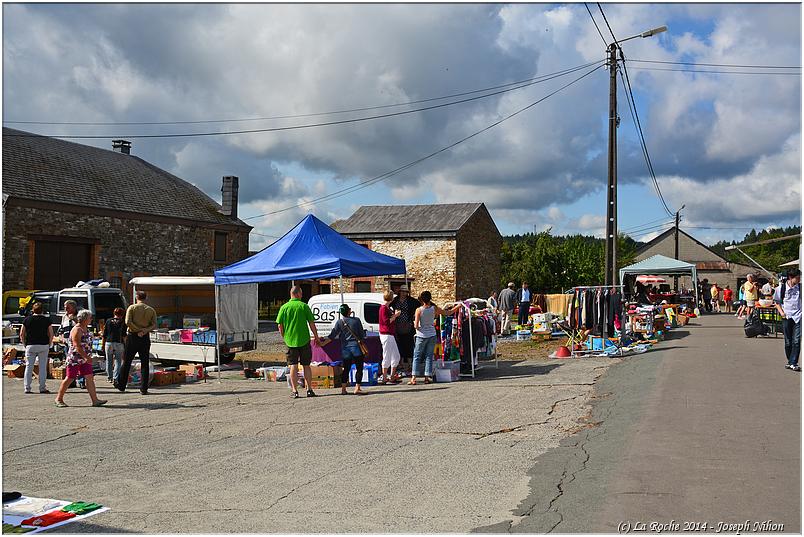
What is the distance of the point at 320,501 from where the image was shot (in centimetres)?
593

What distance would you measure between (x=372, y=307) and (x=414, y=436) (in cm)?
838

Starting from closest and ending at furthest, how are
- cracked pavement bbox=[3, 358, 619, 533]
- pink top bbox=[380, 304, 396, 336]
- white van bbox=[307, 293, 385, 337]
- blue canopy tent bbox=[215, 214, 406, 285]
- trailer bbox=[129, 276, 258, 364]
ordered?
Answer: cracked pavement bbox=[3, 358, 619, 533] → pink top bbox=[380, 304, 396, 336] → blue canopy tent bbox=[215, 214, 406, 285] → white van bbox=[307, 293, 385, 337] → trailer bbox=[129, 276, 258, 364]

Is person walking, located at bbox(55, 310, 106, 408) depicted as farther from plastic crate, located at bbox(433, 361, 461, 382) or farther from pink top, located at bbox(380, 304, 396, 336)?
plastic crate, located at bbox(433, 361, 461, 382)

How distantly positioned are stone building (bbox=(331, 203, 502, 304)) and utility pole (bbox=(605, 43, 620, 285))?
16707 millimetres

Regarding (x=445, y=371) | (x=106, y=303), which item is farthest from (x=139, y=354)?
(x=106, y=303)

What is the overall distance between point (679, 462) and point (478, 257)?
35.7m

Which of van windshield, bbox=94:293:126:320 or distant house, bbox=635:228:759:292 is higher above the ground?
distant house, bbox=635:228:759:292

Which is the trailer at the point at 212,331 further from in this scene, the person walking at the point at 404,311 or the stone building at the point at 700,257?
the stone building at the point at 700,257

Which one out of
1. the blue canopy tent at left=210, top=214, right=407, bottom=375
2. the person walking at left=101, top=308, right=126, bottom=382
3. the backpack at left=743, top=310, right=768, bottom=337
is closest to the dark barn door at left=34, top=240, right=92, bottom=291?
the blue canopy tent at left=210, top=214, right=407, bottom=375

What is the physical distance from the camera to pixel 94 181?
32.1 meters

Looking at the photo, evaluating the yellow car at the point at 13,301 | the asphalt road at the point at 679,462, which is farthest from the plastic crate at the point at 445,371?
the yellow car at the point at 13,301

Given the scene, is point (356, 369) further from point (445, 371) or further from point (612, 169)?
point (612, 169)

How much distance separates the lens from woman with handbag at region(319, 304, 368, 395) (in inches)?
494

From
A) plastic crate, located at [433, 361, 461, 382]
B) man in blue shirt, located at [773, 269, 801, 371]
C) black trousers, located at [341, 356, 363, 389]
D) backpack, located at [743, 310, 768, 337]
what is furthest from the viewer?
→ backpack, located at [743, 310, 768, 337]
